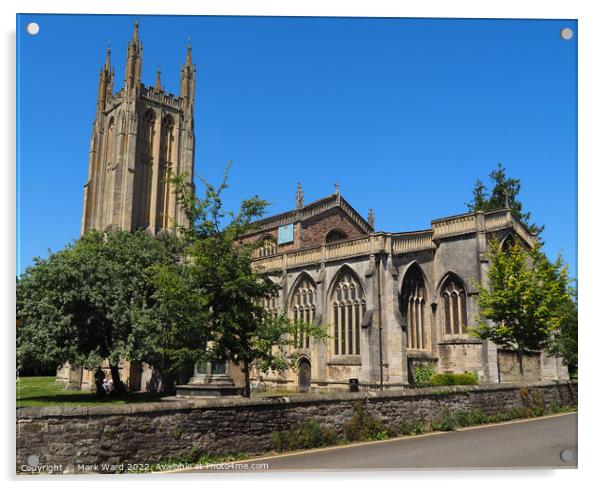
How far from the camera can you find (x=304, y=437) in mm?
10969

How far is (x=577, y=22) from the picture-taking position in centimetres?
1002

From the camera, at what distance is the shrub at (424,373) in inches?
1146

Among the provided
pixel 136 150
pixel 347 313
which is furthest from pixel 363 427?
pixel 136 150

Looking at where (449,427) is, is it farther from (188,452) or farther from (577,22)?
(577,22)

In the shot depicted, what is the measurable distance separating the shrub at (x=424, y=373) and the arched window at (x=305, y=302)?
725 centimetres

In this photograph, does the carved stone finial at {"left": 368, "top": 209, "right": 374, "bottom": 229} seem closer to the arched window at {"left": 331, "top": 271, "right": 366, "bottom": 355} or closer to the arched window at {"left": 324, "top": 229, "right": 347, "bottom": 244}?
the arched window at {"left": 324, "top": 229, "right": 347, "bottom": 244}

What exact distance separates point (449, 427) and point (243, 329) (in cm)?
554

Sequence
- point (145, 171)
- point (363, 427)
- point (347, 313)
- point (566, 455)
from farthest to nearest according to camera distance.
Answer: point (145, 171)
point (347, 313)
point (363, 427)
point (566, 455)

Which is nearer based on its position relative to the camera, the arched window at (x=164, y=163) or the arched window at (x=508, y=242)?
the arched window at (x=508, y=242)

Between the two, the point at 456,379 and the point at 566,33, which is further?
the point at 456,379

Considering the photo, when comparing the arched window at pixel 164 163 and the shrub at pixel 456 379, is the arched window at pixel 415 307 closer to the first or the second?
the shrub at pixel 456 379

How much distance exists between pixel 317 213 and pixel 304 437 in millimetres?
32398

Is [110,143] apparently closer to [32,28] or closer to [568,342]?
[568,342]

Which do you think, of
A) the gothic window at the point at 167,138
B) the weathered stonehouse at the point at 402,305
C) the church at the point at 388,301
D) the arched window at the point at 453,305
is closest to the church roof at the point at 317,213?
the church at the point at 388,301
